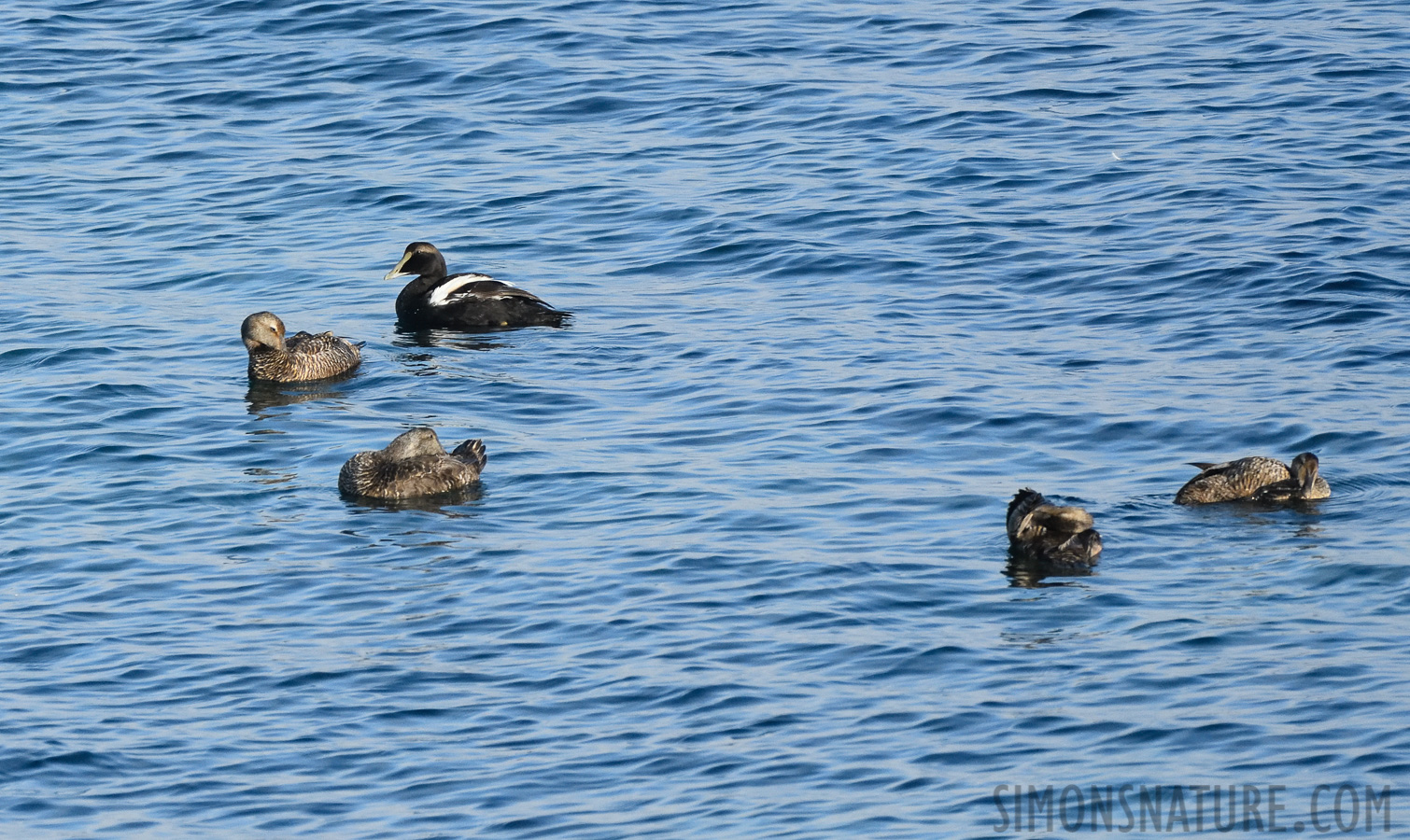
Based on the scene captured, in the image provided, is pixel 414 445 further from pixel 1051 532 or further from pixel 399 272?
pixel 399 272

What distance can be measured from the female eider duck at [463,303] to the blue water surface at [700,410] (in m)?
0.31

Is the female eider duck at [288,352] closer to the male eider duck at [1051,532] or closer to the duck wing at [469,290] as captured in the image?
the duck wing at [469,290]

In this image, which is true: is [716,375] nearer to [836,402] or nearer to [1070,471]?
[836,402]

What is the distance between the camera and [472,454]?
45.9 feet

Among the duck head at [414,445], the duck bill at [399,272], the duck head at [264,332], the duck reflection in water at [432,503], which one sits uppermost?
the duck bill at [399,272]

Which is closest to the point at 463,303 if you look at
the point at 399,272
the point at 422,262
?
the point at 422,262

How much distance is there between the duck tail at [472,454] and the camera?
549 inches

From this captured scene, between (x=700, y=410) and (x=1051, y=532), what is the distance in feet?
14.1

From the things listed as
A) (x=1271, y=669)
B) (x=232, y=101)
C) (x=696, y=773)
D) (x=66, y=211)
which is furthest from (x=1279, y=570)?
(x=232, y=101)

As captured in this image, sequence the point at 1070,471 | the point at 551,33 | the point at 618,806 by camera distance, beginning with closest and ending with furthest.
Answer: the point at 618,806
the point at 1070,471
the point at 551,33

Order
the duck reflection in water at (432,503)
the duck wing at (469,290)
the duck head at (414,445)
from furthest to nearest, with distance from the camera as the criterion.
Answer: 1. the duck wing at (469,290)
2. the duck head at (414,445)
3. the duck reflection in water at (432,503)

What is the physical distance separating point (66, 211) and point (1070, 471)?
12.5 meters

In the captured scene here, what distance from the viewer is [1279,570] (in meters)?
11.7

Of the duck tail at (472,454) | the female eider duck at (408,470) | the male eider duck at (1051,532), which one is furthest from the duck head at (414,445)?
the male eider duck at (1051,532)
